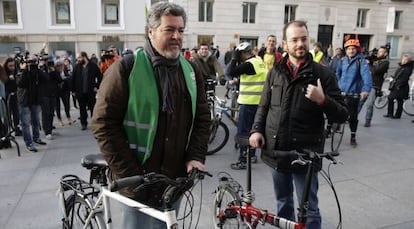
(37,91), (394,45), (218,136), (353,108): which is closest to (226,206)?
(218,136)

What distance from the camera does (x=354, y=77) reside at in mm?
6758

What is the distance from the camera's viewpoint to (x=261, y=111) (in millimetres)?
3180

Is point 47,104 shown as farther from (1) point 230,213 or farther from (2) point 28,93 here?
(1) point 230,213

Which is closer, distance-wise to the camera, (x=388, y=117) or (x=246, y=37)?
(x=388, y=117)

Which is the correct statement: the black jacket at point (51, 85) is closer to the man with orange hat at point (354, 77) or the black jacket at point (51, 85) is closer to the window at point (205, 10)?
the man with orange hat at point (354, 77)

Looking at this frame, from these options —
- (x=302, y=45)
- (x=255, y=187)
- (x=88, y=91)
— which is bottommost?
(x=255, y=187)

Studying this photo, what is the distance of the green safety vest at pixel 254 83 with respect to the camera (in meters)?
5.47

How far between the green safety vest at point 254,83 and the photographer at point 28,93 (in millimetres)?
4090

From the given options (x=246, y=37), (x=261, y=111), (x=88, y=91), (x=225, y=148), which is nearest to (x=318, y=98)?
(x=261, y=111)

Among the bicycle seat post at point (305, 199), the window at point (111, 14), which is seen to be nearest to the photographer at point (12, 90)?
the bicycle seat post at point (305, 199)

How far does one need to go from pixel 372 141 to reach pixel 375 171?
6.55ft

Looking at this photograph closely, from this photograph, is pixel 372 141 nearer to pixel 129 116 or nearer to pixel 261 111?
pixel 261 111

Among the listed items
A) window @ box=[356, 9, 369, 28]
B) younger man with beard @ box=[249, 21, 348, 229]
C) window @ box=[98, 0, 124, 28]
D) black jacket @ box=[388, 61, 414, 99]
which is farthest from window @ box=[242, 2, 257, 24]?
younger man with beard @ box=[249, 21, 348, 229]

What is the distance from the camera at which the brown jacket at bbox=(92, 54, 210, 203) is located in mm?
2172
